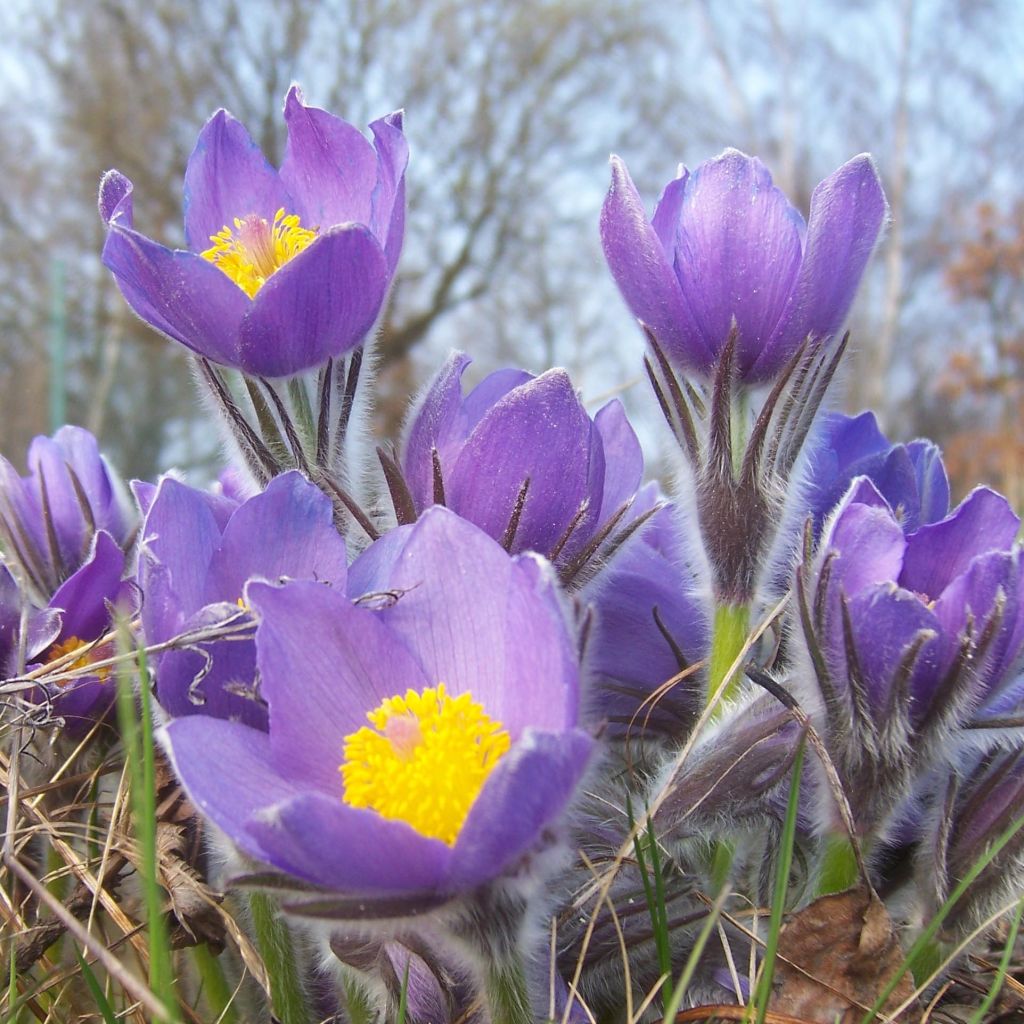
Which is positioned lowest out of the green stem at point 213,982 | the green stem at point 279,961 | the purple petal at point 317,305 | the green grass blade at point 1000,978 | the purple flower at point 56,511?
the green stem at point 213,982

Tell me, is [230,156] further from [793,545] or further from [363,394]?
[793,545]

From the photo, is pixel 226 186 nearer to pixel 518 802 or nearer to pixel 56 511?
pixel 56 511

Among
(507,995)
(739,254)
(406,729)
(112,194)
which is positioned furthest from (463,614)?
(112,194)

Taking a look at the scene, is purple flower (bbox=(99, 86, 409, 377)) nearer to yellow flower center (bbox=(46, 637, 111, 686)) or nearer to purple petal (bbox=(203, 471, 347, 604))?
purple petal (bbox=(203, 471, 347, 604))

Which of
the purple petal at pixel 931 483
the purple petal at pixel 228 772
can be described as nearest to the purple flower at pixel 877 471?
the purple petal at pixel 931 483

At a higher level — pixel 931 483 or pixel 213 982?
pixel 931 483

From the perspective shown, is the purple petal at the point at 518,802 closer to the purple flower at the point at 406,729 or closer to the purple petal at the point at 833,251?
the purple flower at the point at 406,729

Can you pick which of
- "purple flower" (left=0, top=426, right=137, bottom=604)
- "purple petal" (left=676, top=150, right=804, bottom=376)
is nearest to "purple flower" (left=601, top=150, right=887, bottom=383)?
"purple petal" (left=676, top=150, right=804, bottom=376)
